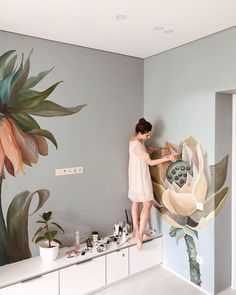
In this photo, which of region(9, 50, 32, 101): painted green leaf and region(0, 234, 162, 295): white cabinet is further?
region(9, 50, 32, 101): painted green leaf

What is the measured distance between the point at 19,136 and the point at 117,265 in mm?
1754

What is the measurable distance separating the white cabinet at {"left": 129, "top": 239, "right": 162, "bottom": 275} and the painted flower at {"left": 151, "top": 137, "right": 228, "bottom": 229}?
14.6 inches

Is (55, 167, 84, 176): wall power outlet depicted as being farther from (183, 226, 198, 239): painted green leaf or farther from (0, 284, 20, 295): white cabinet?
(183, 226, 198, 239): painted green leaf

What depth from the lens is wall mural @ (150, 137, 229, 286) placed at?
2.80 meters

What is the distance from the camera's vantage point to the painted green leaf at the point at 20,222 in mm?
2676

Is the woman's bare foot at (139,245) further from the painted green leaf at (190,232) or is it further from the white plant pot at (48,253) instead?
the white plant pot at (48,253)

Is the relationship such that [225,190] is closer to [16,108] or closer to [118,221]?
[118,221]

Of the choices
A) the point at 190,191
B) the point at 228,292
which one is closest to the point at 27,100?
the point at 190,191

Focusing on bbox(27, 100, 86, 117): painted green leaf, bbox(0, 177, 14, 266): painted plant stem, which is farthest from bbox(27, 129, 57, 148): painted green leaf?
bbox(0, 177, 14, 266): painted plant stem

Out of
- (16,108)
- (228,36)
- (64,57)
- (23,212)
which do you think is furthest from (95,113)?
(228,36)

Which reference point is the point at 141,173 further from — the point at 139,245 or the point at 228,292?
the point at 228,292

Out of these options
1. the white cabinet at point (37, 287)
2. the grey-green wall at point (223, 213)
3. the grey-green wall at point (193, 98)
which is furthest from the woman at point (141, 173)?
the white cabinet at point (37, 287)

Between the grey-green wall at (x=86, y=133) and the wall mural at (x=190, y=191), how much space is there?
1.70 ft

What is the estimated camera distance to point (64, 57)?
2.91 meters
